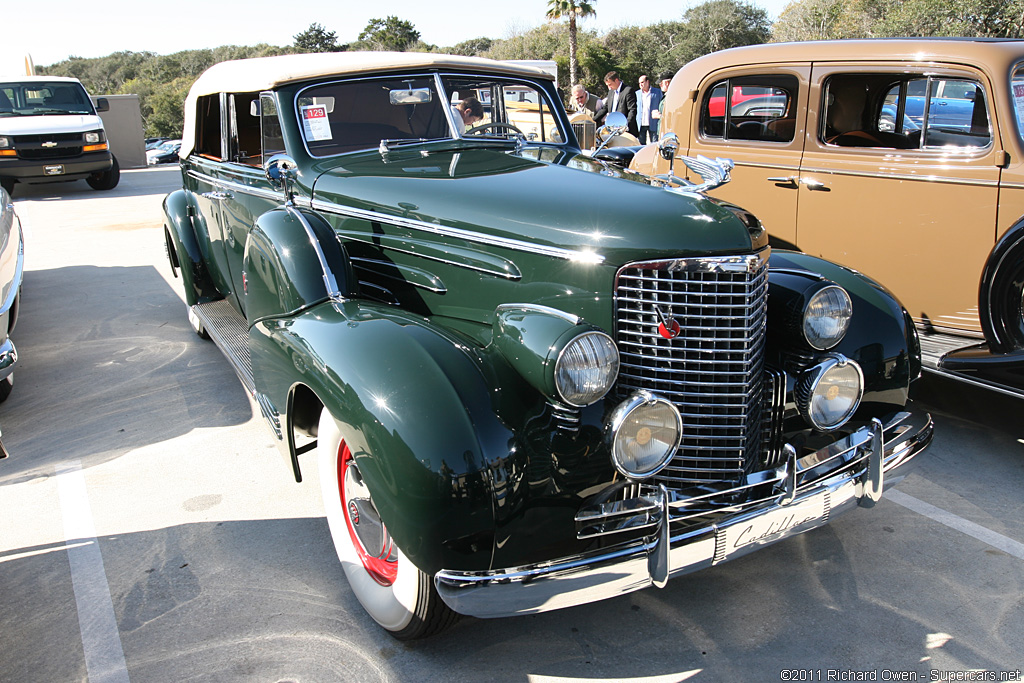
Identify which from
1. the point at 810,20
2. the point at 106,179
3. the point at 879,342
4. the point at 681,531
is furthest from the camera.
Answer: the point at 810,20

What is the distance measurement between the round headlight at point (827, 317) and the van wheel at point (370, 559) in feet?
5.18

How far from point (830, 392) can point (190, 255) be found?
417 cm

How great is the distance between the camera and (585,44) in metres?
42.8

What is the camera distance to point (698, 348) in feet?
7.91

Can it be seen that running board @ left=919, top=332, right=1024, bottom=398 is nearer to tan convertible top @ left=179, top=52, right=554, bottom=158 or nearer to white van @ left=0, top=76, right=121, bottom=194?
tan convertible top @ left=179, top=52, right=554, bottom=158

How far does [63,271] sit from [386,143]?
6126 millimetres

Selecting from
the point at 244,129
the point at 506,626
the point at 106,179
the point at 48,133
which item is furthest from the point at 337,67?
the point at 106,179

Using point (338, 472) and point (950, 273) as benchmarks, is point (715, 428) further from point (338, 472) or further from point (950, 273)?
point (950, 273)

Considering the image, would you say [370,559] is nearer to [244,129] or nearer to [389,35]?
[244,129]

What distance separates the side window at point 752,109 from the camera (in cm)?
512

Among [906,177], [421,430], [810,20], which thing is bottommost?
[421,430]

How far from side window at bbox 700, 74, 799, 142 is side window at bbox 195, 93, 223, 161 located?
342 centimetres

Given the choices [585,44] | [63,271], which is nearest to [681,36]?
[585,44]

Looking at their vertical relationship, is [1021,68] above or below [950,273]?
above
